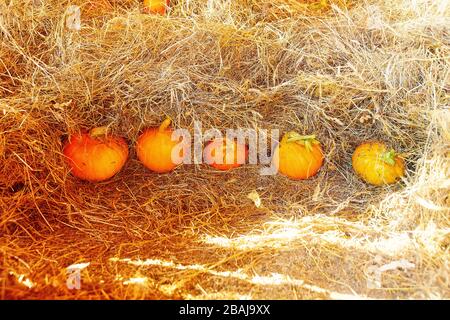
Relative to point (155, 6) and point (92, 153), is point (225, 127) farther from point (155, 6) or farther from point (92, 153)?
point (155, 6)

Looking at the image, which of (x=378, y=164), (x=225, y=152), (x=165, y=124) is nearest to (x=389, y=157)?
(x=378, y=164)

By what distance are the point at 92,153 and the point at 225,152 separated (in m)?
0.61

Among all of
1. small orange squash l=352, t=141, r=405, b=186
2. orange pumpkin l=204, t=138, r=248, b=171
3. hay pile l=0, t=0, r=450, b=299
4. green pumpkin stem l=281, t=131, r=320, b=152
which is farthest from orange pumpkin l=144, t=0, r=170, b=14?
small orange squash l=352, t=141, r=405, b=186

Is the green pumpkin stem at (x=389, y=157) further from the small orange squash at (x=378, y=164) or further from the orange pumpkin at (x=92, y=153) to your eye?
the orange pumpkin at (x=92, y=153)

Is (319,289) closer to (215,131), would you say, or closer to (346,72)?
(215,131)

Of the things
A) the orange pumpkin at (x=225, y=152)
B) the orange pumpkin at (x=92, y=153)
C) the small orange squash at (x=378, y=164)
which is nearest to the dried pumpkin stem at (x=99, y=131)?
the orange pumpkin at (x=92, y=153)

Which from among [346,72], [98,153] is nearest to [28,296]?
[98,153]

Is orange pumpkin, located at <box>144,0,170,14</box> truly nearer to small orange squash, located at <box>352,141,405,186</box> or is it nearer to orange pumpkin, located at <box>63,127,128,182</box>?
orange pumpkin, located at <box>63,127,128,182</box>

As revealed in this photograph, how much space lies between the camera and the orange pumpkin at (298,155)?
202 centimetres

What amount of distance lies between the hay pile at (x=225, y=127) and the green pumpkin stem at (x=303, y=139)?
73 millimetres

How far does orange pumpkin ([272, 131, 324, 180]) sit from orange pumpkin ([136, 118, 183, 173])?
1.58ft

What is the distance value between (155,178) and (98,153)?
11.9 inches

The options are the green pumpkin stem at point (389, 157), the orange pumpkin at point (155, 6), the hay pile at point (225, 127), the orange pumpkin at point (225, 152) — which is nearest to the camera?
the hay pile at point (225, 127)

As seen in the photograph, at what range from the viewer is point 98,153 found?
1949 millimetres
